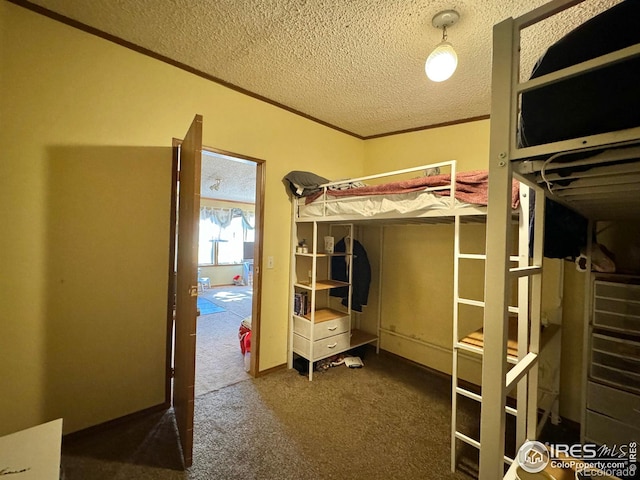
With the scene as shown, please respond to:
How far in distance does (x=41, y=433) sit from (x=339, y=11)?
2.50 metres

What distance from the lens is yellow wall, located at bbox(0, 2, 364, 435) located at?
5.22 ft

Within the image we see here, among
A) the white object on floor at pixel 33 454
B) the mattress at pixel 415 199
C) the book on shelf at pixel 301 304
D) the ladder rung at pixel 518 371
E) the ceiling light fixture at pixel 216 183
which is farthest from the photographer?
the ceiling light fixture at pixel 216 183

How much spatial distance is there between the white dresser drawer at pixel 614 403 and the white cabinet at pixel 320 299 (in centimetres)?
180

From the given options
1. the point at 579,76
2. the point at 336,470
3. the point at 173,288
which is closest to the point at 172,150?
the point at 173,288

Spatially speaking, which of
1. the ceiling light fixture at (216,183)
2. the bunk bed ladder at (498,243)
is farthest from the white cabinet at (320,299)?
the ceiling light fixture at (216,183)

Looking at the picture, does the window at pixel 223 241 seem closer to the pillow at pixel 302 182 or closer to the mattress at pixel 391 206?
the pillow at pixel 302 182

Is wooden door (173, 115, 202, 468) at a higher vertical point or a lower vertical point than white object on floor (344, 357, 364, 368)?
higher

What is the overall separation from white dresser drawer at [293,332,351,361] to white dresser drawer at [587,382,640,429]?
1.86 metres

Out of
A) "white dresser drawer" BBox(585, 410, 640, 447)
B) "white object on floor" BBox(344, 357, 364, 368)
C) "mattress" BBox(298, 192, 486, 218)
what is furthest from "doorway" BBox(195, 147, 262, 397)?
"white dresser drawer" BBox(585, 410, 640, 447)

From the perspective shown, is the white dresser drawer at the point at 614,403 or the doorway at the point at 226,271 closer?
the white dresser drawer at the point at 614,403

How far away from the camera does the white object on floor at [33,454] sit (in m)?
0.98

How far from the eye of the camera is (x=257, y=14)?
5.26ft

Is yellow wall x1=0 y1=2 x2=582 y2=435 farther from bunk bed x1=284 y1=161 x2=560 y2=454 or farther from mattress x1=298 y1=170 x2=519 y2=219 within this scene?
mattress x1=298 y1=170 x2=519 y2=219

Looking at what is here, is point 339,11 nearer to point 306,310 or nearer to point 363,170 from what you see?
point 363,170
